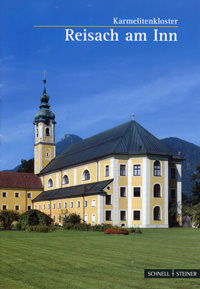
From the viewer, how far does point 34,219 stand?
42156 mm

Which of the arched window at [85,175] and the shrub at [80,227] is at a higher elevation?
the arched window at [85,175]

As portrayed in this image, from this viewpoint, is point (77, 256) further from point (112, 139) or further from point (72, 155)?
point (72, 155)

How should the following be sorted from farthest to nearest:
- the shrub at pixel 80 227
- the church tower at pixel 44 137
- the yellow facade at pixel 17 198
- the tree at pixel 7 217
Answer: the church tower at pixel 44 137
the yellow facade at pixel 17 198
the tree at pixel 7 217
the shrub at pixel 80 227

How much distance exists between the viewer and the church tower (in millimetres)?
83938

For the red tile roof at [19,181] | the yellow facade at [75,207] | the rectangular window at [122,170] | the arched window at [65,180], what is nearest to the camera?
the yellow facade at [75,207]

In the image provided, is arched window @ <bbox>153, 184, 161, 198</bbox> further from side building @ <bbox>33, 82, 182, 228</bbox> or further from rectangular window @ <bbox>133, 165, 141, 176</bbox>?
Result: rectangular window @ <bbox>133, 165, 141, 176</bbox>

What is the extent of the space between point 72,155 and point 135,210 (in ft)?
67.9

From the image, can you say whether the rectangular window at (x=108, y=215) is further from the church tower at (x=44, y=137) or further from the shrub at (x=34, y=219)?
the church tower at (x=44, y=137)

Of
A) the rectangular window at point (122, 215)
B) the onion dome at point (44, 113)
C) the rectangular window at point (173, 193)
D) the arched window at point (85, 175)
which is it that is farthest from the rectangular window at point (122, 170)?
the onion dome at point (44, 113)

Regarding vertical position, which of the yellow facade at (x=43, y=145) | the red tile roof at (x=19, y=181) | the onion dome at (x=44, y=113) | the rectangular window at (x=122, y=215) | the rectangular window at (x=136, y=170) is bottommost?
the rectangular window at (x=122, y=215)

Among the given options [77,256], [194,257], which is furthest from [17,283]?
[194,257]

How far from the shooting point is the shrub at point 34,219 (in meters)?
41.6

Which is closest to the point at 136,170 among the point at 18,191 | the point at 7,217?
the point at 7,217

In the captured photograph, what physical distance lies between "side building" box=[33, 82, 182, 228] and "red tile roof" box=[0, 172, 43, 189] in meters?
16.3
